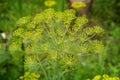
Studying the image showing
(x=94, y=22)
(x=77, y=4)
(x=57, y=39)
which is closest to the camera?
(x=57, y=39)

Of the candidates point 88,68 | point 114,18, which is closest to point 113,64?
point 88,68

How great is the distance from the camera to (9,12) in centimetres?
448

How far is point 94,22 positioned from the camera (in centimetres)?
433

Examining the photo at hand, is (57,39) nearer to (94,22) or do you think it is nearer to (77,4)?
(77,4)

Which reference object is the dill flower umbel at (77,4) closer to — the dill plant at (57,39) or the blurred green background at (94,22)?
the blurred green background at (94,22)

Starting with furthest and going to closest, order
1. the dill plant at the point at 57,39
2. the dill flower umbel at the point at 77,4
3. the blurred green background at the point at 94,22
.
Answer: the dill flower umbel at the point at 77,4 < the blurred green background at the point at 94,22 < the dill plant at the point at 57,39

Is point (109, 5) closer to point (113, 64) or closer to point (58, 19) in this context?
point (113, 64)

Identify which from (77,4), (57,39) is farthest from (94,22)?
(57,39)

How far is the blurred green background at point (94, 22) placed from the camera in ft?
9.18

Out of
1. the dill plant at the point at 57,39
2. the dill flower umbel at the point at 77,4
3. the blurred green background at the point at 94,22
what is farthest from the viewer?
the dill flower umbel at the point at 77,4

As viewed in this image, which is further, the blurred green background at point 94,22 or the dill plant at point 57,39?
the blurred green background at point 94,22

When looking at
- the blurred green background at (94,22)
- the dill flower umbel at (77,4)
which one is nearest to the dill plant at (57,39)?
the blurred green background at (94,22)

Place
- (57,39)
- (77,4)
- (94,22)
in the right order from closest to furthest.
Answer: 1. (57,39)
2. (77,4)
3. (94,22)

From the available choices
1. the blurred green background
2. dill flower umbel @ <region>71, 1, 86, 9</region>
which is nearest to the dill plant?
the blurred green background
